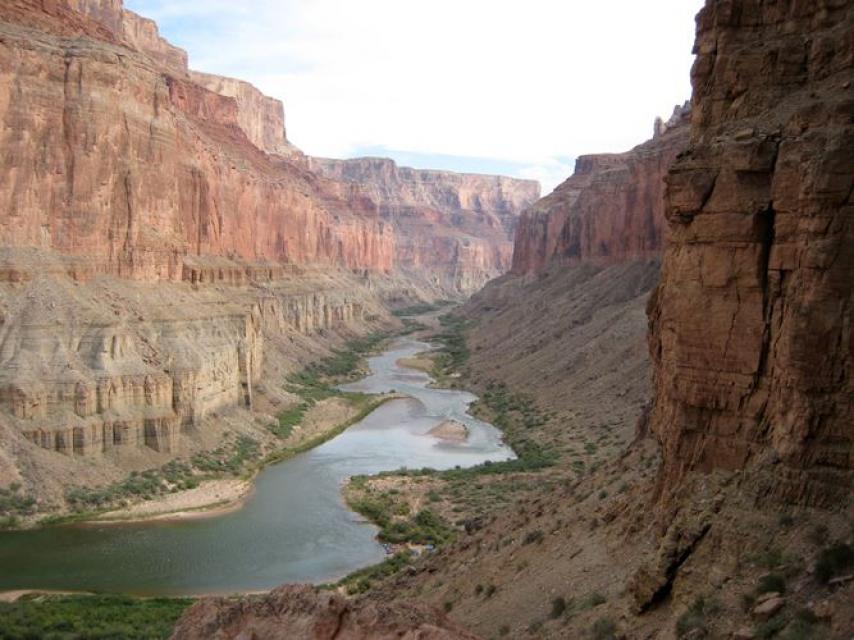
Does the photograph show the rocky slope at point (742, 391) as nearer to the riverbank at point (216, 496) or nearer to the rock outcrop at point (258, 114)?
the riverbank at point (216, 496)

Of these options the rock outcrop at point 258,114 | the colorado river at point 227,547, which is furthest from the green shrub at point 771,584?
the rock outcrop at point 258,114

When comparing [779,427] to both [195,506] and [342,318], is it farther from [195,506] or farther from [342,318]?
[342,318]

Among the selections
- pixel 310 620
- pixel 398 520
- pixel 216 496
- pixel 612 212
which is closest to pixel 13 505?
pixel 216 496

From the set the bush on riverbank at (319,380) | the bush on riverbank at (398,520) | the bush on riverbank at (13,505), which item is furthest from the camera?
the bush on riverbank at (319,380)

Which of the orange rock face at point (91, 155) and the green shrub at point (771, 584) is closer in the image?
the green shrub at point (771, 584)

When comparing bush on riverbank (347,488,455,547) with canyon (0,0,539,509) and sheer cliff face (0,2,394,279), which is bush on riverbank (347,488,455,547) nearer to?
canyon (0,0,539,509)
